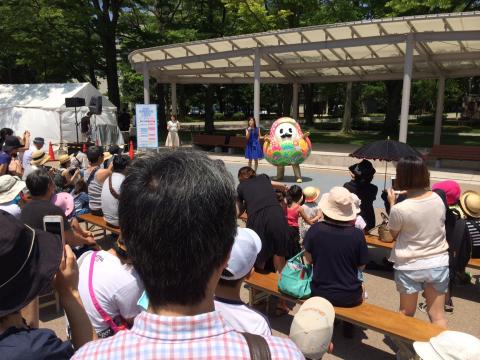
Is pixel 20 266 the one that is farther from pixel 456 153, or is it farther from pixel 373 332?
pixel 456 153

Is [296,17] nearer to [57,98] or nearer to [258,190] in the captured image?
[57,98]

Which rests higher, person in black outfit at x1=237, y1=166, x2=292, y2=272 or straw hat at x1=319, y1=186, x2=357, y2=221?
straw hat at x1=319, y1=186, x2=357, y2=221

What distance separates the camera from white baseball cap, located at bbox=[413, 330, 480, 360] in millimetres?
1984

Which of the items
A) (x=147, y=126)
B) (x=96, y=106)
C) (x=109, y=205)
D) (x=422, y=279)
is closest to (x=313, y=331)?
(x=422, y=279)

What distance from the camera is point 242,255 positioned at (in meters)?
2.35

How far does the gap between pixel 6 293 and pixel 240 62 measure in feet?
57.8

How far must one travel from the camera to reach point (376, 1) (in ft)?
78.8

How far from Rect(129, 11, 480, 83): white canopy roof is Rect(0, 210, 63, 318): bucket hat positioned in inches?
456

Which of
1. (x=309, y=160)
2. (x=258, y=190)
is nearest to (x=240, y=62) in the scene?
(x=309, y=160)

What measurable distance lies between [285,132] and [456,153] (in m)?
6.35

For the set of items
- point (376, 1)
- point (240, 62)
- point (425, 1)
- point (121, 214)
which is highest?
point (376, 1)

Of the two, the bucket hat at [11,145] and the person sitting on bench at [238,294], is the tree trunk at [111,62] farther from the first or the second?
the person sitting on bench at [238,294]

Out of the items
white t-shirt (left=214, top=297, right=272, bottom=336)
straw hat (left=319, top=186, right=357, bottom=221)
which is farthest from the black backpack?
white t-shirt (left=214, top=297, right=272, bottom=336)

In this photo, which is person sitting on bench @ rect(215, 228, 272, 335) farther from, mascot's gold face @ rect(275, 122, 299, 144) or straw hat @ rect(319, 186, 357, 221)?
mascot's gold face @ rect(275, 122, 299, 144)
